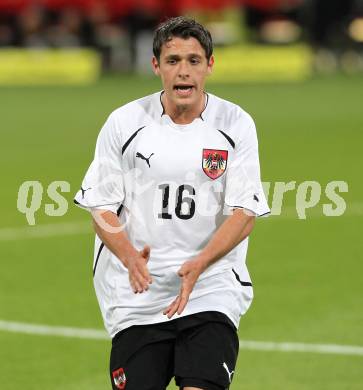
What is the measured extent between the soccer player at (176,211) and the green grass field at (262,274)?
79.1 inches

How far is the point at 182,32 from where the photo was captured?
589cm

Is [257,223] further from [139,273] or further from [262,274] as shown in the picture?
[139,273]

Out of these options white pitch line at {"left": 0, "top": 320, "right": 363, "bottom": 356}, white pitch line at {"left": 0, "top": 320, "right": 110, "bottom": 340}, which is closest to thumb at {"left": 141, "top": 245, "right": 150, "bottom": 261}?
white pitch line at {"left": 0, "top": 320, "right": 363, "bottom": 356}

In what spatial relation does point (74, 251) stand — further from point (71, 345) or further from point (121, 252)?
point (121, 252)

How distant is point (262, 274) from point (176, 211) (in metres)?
5.34

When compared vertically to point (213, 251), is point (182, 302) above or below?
below

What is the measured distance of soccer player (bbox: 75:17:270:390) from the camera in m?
5.92

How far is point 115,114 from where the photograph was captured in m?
6.11

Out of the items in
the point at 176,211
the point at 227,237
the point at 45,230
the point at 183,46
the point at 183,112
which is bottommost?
the point at 45,230

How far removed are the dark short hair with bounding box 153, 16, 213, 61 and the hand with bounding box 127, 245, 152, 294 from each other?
934mm

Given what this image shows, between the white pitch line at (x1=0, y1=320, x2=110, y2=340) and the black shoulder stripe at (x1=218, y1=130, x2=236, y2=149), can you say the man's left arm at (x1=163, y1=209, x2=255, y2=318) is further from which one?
the white pitch line at (x1=0, y1=320, x2=110, y2=340)

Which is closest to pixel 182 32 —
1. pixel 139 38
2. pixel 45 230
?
pixel 45 230

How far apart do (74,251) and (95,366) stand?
13.7ft

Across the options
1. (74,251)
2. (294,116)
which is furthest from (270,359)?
(294,116)
